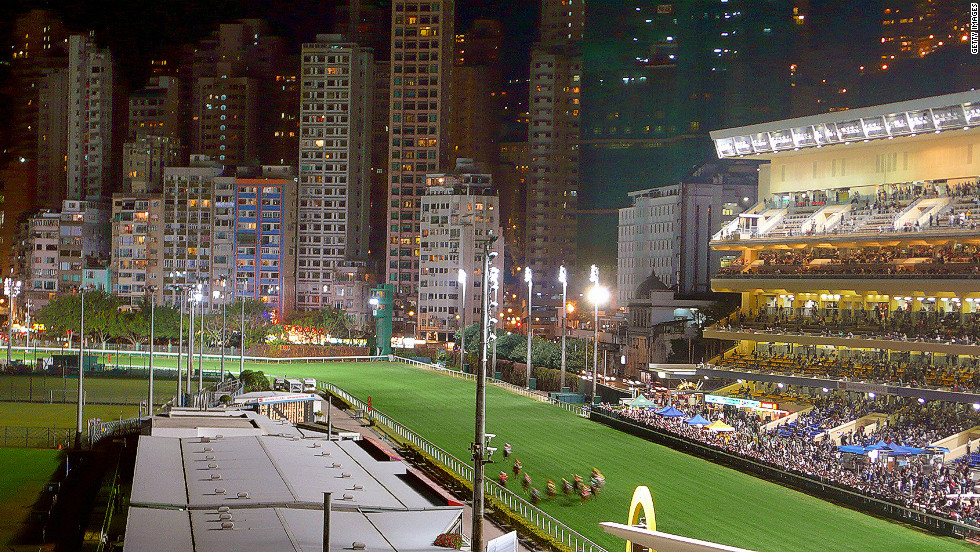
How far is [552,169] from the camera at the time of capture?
176m

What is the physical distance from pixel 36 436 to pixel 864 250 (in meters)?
41.8

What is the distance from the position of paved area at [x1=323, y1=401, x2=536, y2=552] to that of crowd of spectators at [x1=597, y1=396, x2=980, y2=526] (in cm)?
1249

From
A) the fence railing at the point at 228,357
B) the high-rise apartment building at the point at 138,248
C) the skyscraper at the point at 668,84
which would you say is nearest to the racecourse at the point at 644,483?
the fence railing at the point at 228,357

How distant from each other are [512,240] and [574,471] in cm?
13727

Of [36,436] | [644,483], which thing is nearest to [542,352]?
[36,436]

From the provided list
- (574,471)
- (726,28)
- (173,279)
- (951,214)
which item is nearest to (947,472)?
(574,471)

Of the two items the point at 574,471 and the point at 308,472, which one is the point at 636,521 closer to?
the point at 308,472

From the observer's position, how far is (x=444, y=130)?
16462cm

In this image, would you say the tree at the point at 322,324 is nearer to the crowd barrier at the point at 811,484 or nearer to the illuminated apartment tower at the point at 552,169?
the illuminated apartment tower at the point at 552,169

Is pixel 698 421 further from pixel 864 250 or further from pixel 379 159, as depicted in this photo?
pixel 379 159

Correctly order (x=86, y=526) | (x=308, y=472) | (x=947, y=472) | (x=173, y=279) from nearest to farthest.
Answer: (x=308, y=472) → (x=86, y=526) → (x=947, y=472) → (x=173, y=279)

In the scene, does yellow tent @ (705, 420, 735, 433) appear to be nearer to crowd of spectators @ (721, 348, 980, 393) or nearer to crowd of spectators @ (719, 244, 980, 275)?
crowd of spectators @ (721, 348, 980, 393)

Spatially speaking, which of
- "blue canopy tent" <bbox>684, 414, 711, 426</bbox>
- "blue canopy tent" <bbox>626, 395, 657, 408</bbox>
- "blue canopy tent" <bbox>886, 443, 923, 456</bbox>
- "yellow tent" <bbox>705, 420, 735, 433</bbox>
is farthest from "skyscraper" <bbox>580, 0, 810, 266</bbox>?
"blue canopy tent" <bbox>886, 443, 923, 456</bbox>

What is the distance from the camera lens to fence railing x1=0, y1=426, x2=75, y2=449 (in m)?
47.6
